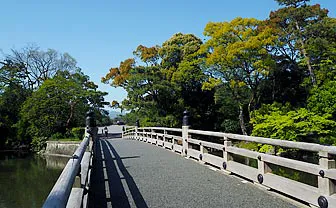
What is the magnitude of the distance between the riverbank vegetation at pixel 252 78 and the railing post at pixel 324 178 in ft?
45.9

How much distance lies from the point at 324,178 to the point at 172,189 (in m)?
2.40

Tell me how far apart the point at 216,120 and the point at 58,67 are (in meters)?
23.3

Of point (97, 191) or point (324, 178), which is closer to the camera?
point (324, 178)

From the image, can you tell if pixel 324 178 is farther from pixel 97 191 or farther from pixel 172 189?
pixel 97 191

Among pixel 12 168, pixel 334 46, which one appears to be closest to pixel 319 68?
pixel 334 46

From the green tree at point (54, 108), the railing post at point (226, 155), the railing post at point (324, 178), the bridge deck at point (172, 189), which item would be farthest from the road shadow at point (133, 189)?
the green tree at point (54, 108)

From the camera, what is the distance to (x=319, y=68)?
70.1 ft

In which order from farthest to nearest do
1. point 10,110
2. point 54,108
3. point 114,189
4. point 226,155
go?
1. point 10,110
2. point 54,108
3. point 226,155
4. point 114,189

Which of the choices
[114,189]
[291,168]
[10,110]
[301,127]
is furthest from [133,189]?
[10,110]

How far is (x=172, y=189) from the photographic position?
5.32 m

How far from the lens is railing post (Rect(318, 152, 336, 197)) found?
12.1ft

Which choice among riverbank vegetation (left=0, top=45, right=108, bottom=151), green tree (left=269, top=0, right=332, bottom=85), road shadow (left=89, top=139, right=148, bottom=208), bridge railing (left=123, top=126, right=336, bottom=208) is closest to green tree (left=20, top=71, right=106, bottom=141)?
riverbank vegetation (left=0, top=45, right=108, bottom=151)

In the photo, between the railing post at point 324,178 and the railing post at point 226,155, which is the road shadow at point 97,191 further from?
the railing post at point 324,178

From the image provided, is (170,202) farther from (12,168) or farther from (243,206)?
(12,168)
